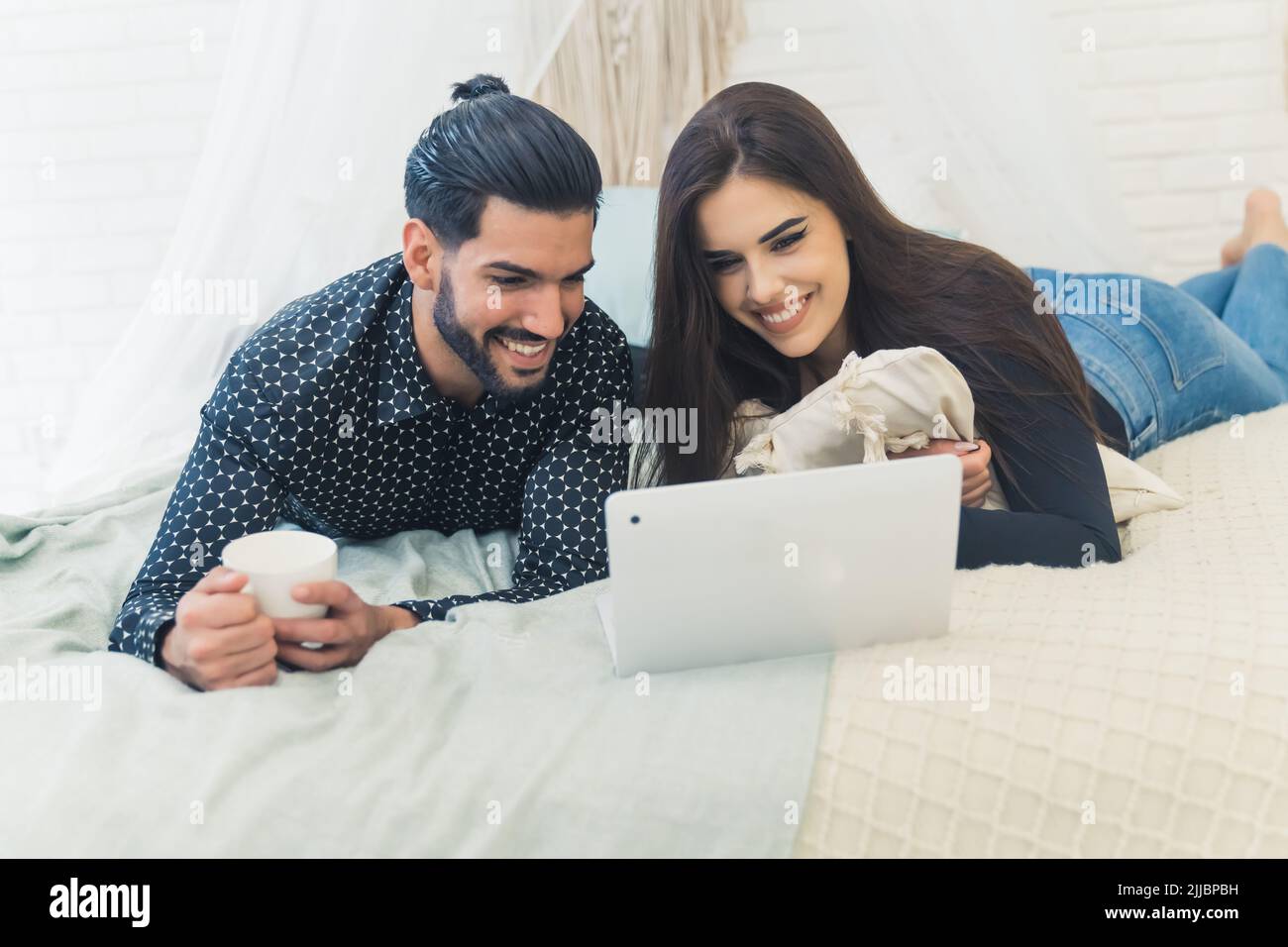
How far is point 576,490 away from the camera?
155cm

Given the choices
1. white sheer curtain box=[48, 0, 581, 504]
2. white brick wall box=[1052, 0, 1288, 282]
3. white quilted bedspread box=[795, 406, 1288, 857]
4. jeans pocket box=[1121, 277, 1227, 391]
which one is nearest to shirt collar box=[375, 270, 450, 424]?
white sheer curtain box=[48, 0, 581, 504]

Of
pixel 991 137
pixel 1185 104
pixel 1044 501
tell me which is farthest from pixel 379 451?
pixel 1185 104

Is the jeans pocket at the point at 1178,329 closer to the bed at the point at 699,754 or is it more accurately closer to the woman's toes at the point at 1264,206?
the woman's toes at the point at 1264,206

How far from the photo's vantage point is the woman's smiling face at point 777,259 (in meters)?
1.48

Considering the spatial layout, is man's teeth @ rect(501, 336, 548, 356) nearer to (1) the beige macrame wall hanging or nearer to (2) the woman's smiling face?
(2) the woman's smiling face

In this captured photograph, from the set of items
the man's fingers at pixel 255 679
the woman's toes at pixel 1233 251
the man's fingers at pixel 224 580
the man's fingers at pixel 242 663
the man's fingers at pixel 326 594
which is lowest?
the man's fingers at pixel 255 679

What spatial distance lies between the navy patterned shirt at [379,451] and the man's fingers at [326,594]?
205 mm

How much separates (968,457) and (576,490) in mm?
512

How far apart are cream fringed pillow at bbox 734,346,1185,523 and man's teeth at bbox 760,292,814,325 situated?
0.16 metres

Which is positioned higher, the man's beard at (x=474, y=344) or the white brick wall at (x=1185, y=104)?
the white brick wall at (x=1185, y=104)

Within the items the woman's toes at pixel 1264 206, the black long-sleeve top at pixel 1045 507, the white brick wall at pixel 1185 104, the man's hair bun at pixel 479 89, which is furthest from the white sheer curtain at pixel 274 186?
the woman's toes at pixel 1264 206

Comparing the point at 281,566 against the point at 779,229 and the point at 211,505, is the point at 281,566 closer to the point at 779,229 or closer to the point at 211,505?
the point at 211,505
